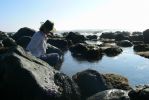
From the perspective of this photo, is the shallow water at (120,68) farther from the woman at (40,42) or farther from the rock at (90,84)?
the rock at (90,84)

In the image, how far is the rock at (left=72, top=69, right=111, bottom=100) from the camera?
1137 centimetres

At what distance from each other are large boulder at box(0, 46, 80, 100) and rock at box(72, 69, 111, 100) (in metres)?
1.42

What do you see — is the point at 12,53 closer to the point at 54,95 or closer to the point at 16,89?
the point at 16,89

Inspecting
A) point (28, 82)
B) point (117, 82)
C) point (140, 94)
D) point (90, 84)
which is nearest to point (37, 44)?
point (90, 84)

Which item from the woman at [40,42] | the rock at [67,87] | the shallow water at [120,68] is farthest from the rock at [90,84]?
the shallow water at [120,68]

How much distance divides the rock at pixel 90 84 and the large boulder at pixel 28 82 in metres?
1.42

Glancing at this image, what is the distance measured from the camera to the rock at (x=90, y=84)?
11.4 metres

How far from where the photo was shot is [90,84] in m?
11.5

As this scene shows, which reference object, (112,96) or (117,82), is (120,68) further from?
(112,96)

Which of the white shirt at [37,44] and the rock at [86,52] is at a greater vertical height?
the white shirt at [37,44]

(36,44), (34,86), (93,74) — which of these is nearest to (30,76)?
(34,86)

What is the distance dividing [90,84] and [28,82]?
119 inches

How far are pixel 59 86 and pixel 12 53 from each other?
170 cm

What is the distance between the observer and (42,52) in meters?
14.3
